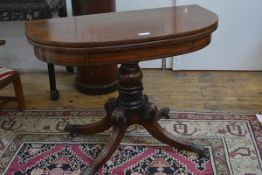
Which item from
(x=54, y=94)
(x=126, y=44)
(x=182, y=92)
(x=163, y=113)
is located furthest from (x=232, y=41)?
(x=126, y=44)

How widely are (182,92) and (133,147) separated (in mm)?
902

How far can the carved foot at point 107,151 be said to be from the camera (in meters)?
1.73

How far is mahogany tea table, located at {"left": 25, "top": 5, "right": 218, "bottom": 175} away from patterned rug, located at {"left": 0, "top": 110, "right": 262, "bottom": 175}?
112 millimetres

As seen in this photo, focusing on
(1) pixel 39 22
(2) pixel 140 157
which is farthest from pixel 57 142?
(1) pixel 39 22

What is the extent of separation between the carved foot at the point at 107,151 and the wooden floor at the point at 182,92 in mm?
701

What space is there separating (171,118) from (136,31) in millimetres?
1012

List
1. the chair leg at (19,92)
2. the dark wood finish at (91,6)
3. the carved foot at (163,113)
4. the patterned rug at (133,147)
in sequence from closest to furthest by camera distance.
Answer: the patterned rug at (133,147)
the carved foot at (163,113)
the chair leg at (19,92)
the dark wood finish at (91,6)

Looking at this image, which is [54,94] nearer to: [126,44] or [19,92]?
[19,92]

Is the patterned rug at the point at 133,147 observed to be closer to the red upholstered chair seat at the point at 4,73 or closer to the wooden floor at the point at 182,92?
the wooden floor at the point at 182,92

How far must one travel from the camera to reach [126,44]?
133 centimetres

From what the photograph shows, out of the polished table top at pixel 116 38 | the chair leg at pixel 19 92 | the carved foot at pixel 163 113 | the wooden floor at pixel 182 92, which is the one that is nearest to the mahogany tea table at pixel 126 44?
the polished table top at pixel 116 38

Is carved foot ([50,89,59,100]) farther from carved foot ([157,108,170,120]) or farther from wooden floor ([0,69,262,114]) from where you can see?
carved foot ([157,108,170,120])

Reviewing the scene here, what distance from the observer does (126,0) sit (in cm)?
291

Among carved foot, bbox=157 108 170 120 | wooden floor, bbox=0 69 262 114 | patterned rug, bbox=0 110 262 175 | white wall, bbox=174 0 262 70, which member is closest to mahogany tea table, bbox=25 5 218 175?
patterned rug, bbox=0 110 262 175
